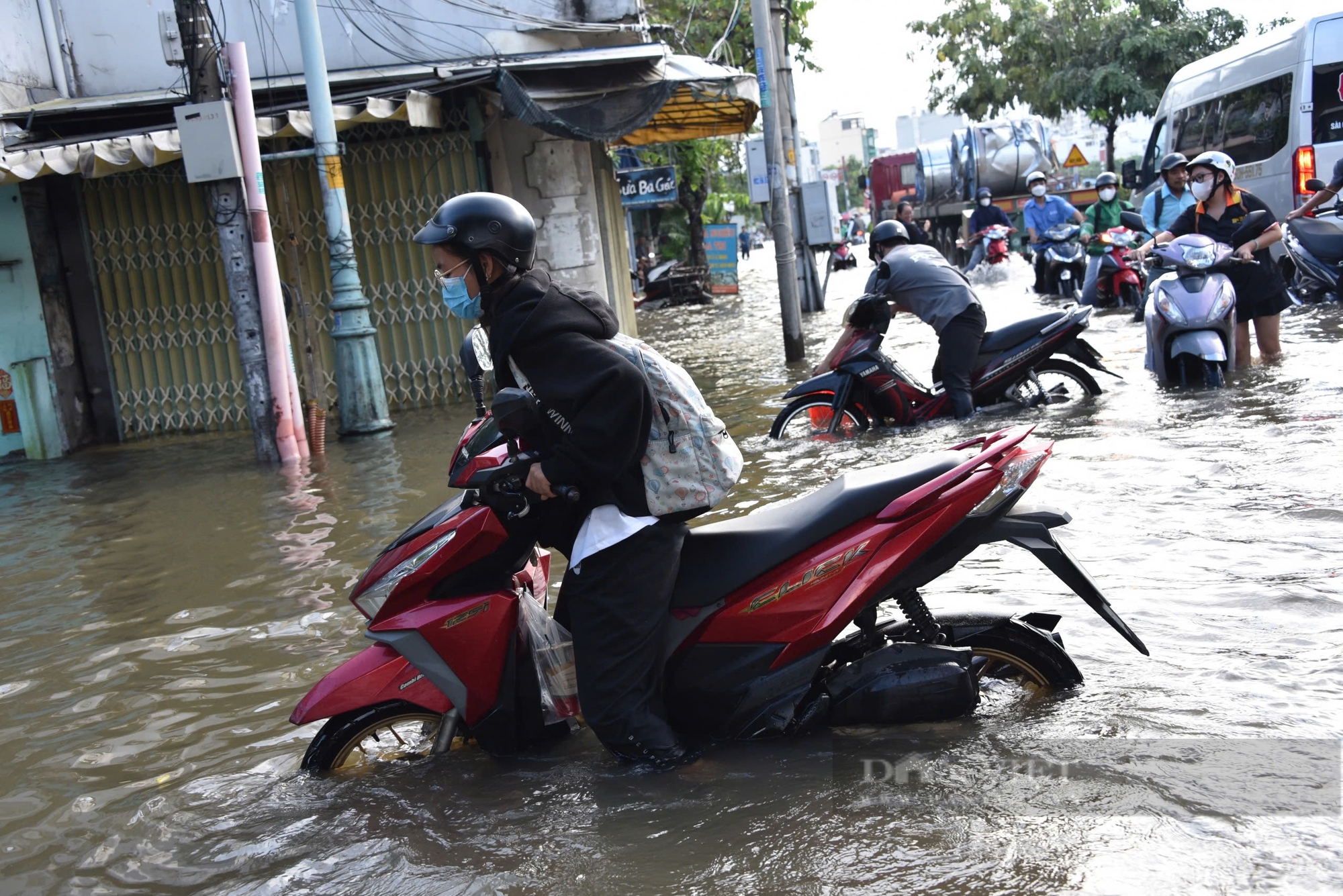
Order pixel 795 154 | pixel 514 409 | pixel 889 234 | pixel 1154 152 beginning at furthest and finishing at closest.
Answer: pixel 795 154 < pixel 1154 152 < pixel 889 234 < pixel 514 409

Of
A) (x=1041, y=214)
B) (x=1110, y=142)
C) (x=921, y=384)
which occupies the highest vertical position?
(x=1110, y=142)

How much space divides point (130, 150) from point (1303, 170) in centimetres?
1035

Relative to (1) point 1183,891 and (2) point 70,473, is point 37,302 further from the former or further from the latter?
(1) point 1183,891

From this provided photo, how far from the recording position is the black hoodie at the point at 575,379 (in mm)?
2848

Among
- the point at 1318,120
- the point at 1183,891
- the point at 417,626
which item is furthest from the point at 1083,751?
the point at 1318,120

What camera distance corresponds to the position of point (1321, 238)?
10461 mm

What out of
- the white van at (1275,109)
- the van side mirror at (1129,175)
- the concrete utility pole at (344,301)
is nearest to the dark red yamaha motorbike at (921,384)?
the concrete utility pole at (344,301)

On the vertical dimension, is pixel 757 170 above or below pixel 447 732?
above

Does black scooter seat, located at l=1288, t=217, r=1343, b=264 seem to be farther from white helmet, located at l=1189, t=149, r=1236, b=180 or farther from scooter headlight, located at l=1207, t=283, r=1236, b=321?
scooter headlight, located at l=1207, t=283, r=1236, b=321

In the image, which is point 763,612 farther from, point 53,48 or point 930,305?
point 53,48

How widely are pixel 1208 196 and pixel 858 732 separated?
5.95 m

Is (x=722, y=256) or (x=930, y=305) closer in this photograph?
(x=930, y=305)

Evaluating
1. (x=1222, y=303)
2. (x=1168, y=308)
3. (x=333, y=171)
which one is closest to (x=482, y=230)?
(x=1168, y=308)

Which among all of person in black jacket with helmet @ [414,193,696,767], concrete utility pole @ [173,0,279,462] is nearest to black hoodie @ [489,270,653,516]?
person in black jacket with helmet @ [414,193,696,767]
